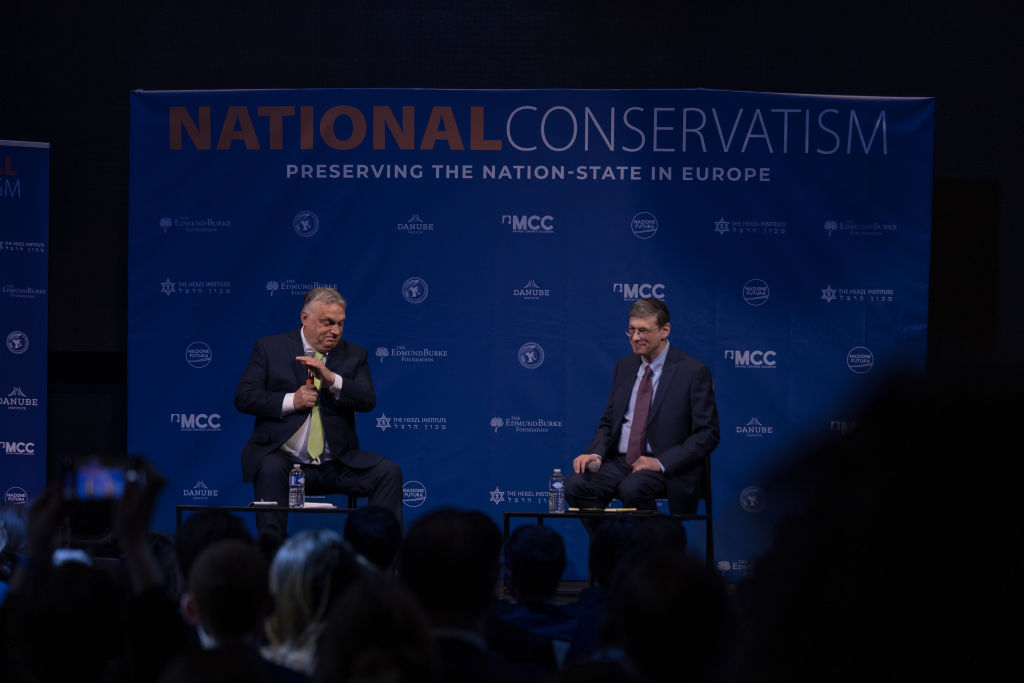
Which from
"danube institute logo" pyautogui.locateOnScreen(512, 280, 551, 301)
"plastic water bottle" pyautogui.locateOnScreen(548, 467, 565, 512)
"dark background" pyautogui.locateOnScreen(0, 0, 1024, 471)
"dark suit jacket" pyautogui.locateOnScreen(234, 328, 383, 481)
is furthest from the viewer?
"dark background" pyautogui.locateOnScreen(0, 0, 1024, 471)

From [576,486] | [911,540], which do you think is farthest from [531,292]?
[911,540]

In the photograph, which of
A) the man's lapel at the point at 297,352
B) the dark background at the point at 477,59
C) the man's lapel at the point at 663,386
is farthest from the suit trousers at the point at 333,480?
the dark background at the point at 477,59

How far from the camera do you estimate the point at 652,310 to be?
461 centimetres

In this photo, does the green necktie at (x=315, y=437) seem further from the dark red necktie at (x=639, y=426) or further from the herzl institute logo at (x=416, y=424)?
the dark red necktie at (x=639, y=426)

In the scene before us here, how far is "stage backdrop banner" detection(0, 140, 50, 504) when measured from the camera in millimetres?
5148

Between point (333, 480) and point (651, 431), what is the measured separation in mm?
1573

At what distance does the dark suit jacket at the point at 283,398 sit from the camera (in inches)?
180

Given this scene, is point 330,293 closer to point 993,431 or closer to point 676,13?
point 676,13

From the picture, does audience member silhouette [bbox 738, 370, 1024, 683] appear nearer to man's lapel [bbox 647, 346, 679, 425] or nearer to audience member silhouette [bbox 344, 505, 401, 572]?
→ audience member silhouette [bbox 344, 505, 401, 572]

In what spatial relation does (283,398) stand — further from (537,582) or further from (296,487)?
(537,582)

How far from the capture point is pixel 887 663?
13.0 inches

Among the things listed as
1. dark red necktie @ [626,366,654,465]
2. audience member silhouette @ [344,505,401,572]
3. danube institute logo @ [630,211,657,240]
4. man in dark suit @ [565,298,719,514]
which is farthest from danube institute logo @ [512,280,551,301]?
audience member silhouette @ [344,505,401,572]

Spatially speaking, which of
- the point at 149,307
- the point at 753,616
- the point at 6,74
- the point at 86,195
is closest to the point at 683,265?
the point at 149,307

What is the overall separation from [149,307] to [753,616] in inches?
209
